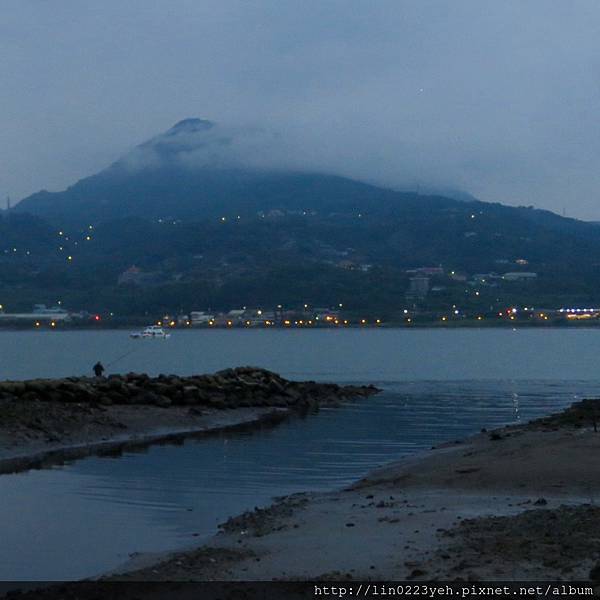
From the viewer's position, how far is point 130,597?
11258 mm

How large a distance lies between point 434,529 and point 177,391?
2385cm

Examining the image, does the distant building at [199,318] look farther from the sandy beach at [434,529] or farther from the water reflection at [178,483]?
the sandy beach at [434,529]

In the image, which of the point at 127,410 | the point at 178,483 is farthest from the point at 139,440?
the point at 178,483

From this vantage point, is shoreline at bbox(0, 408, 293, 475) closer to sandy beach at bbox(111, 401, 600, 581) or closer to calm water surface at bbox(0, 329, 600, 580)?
calm water surface at bbox(0, 329, 600, 580)

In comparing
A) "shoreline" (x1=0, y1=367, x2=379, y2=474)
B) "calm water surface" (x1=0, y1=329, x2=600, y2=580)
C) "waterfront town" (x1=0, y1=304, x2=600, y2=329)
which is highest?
"waterfront town" (x1=0, y1=304, x2=600, y2=329)

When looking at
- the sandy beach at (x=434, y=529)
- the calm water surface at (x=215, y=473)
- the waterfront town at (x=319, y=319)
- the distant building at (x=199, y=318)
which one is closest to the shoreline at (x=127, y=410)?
the calm water surface at (x=215, y=473)

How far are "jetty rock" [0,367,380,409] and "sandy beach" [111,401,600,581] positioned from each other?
1439 centimetres

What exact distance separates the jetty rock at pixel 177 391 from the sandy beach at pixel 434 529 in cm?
1439

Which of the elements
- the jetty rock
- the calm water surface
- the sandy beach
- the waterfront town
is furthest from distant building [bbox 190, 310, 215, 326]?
the sandy beach

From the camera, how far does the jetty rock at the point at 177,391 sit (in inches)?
1316

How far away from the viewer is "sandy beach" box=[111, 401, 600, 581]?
37.9 ft

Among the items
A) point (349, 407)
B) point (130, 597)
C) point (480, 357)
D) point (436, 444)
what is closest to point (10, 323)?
point (480, 357)

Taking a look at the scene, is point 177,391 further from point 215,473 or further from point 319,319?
point 319,319

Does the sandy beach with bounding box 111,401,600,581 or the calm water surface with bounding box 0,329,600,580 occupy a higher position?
the sandy beach with bounding box 111,401,600,581
